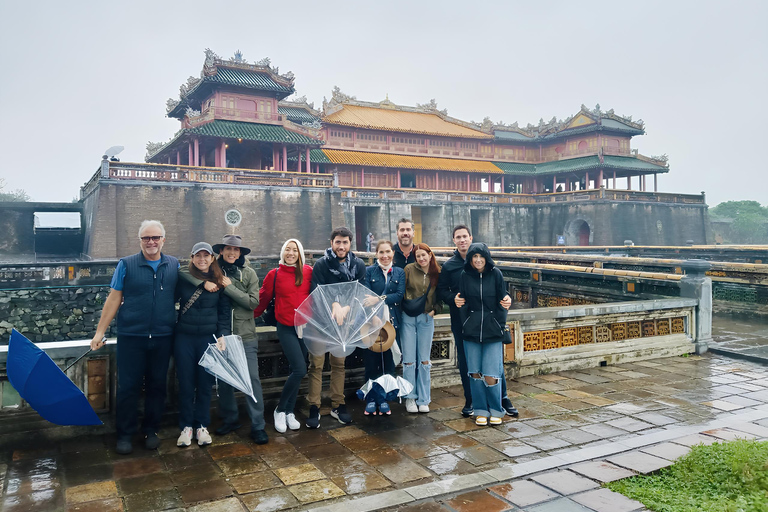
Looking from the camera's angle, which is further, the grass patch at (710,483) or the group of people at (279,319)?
the group of people at (279,319)

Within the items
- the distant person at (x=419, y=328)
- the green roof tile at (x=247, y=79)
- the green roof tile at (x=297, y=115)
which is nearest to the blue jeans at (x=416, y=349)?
the distant person at (x=419, y=328)

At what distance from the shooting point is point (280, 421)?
14.0 feet

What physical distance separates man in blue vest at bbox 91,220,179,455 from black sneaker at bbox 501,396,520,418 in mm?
2778

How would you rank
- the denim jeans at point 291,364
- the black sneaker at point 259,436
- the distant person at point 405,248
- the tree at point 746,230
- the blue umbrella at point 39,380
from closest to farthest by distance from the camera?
the blue umbrella at point 39,380 < the black sneaker at point 259,436 < the denim jeans at point 291,364 < the distant person at point 405,248 < the tree at point 746,230

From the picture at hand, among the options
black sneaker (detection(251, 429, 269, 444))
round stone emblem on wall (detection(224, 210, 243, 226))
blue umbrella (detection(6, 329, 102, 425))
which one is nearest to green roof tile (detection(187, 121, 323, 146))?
round stone emblem on wall (detection(224, 210, 243, 226))

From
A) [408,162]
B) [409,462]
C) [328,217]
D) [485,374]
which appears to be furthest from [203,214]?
Result: [409,462]

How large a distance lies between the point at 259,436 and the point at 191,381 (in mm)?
664

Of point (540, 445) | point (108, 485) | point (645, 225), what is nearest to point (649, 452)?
point (540, 445)

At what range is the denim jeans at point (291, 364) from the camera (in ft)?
14.3

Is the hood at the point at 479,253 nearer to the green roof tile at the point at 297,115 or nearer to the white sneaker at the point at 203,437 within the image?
the white sneaker at the point at 203,437

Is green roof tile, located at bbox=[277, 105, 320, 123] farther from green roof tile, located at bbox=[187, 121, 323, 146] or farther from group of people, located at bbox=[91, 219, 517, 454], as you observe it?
group of people, located at bbox=[91, 219, 517, 454]

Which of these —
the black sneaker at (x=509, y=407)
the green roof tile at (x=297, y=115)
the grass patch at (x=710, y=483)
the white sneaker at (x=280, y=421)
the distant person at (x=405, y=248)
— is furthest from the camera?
the green roof tile at (x=297, y=115)

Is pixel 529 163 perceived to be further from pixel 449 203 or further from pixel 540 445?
pixel 540 445

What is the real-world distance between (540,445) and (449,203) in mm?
27009
